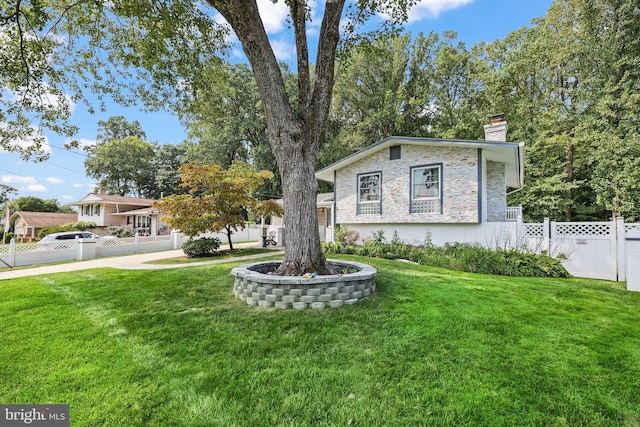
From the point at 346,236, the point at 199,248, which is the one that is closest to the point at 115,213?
the point at 199,248

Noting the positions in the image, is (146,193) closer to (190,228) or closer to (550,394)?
(190,228)

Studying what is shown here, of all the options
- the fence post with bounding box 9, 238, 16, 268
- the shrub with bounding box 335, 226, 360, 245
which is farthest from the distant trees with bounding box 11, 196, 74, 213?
the shrub with bounding box 335, 226, 360, 245

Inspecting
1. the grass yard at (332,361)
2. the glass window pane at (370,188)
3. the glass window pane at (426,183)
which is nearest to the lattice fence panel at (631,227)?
the grass yard at (332,361)

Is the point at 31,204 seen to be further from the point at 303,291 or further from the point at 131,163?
the point at 303,291

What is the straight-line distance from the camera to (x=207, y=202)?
505 inches

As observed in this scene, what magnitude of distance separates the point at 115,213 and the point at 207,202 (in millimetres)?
21963

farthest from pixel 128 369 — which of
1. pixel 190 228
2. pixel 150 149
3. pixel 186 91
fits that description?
pixel 150 149

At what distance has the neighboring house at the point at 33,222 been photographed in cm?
2823

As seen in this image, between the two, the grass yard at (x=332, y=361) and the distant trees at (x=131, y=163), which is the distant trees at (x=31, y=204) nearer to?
the distant trees at (x=131, y=163)

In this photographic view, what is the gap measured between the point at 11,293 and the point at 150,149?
1521 inches

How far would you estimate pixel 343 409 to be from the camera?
7.34ft

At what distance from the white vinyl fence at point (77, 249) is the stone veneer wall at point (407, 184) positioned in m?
11.2

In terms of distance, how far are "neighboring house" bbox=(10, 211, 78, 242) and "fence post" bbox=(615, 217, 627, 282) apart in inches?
1576

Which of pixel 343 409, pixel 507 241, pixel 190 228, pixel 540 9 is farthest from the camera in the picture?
pixel 540 9
